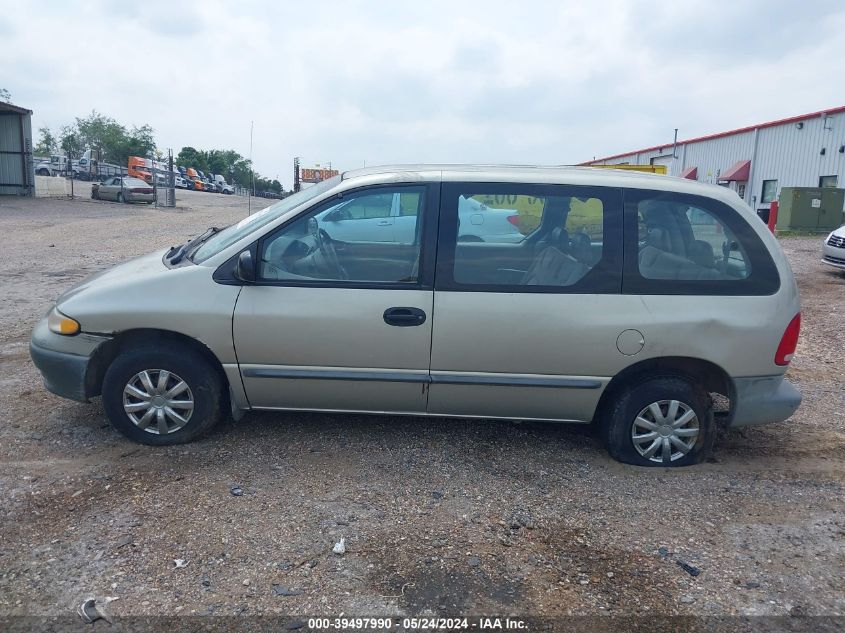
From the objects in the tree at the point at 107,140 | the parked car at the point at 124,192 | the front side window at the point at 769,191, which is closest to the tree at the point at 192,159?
the tree at the point at 107,140

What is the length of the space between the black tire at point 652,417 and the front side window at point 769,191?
29018mm

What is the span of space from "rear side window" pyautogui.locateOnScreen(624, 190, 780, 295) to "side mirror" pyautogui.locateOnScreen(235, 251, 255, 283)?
7.46ft

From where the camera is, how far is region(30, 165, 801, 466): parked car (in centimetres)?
418

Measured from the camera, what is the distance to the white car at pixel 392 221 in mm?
4328

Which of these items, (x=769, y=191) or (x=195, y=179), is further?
(x=195, y=179)

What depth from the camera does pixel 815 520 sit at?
3811 mm

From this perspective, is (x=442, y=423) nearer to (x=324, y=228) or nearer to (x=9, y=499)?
(x=324, y=228)

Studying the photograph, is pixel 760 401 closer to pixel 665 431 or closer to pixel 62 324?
pixel 665 431

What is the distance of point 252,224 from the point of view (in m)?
4.70

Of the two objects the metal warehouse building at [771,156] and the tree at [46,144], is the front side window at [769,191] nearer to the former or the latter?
the metal warehouse building at [771,156]

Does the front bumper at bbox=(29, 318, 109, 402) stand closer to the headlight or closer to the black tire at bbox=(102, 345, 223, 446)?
the headlight

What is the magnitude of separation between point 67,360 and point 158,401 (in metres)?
0.63

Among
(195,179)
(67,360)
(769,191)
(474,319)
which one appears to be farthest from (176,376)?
(195,179)

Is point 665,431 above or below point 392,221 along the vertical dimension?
below
